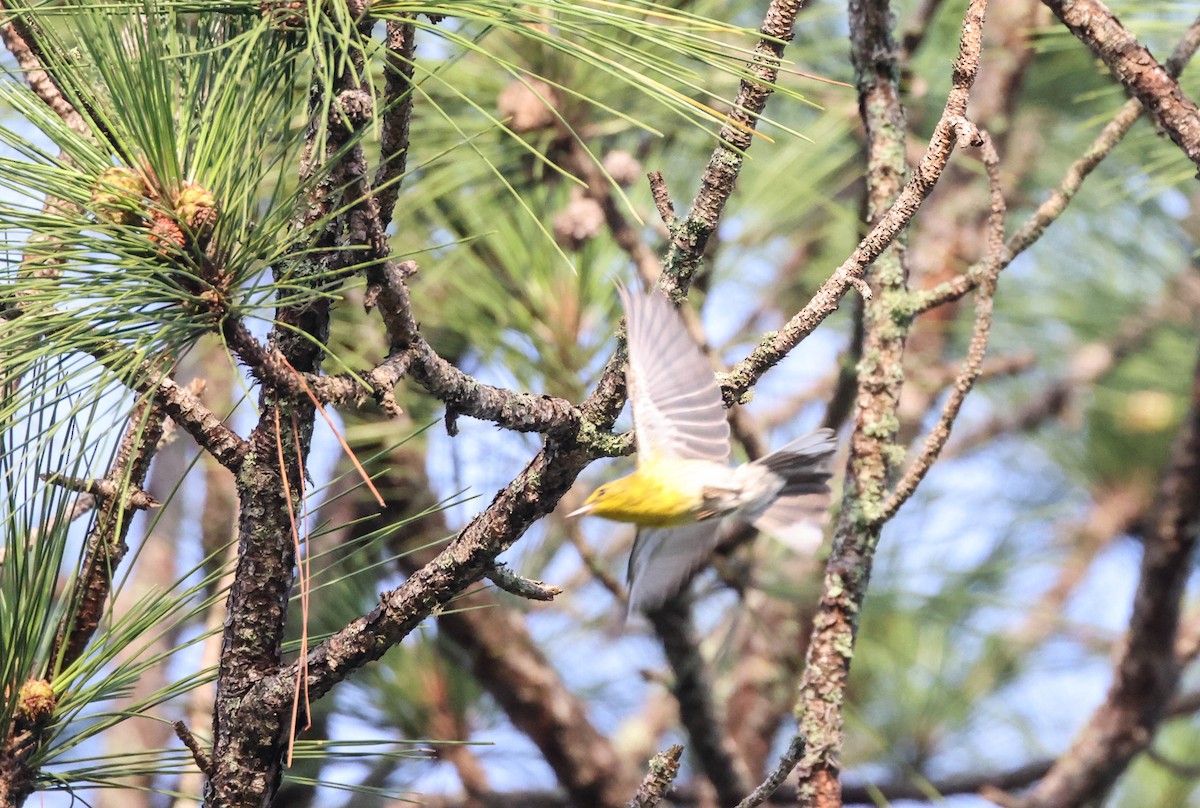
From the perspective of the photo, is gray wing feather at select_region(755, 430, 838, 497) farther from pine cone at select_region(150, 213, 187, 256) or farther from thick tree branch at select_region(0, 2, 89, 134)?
thick tree branch at select_region(0, 2, 89, 134)

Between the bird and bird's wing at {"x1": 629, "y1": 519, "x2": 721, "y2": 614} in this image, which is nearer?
the bird

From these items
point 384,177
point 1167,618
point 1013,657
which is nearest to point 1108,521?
point 1013,657

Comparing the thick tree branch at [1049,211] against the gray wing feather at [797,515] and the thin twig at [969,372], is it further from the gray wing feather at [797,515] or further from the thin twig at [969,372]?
the gray wing feather at [797,515]

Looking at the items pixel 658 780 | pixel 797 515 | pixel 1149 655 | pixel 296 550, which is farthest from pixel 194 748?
pixel 1149 655

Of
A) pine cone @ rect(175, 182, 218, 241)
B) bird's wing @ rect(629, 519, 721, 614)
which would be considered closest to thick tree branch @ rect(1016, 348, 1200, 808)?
bird's wing @ rect(629, 519, 721, 614)

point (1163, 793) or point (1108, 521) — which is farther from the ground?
point (1108, 521)

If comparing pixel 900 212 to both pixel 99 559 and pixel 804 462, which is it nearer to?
pixel 804 462

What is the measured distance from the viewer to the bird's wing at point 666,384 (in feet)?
3.05

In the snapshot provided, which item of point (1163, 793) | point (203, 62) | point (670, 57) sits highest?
point (670, 57)

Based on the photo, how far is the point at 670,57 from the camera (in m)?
1.87

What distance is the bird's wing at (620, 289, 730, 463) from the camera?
930 millimetres

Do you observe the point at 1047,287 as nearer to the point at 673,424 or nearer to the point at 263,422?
the point at 673,424

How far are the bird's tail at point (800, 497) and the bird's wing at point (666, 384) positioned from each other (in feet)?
0.60

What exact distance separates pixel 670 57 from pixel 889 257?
29.6 inches
